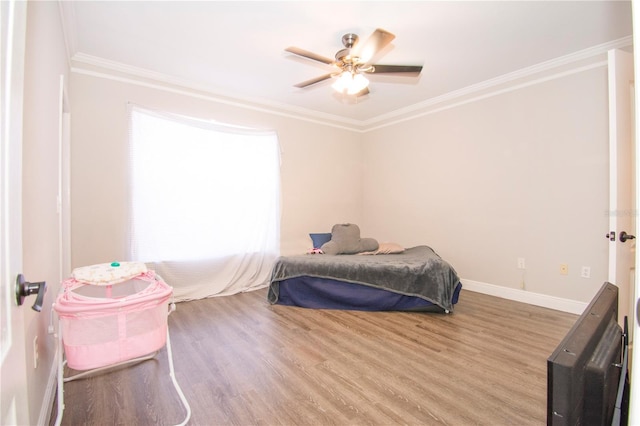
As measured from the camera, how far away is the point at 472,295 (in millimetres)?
3654

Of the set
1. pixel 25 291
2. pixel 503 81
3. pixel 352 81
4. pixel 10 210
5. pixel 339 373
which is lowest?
pixel 339 373

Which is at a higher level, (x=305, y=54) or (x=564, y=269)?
(x=305, y=54)

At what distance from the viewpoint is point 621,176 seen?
1854 millimetres

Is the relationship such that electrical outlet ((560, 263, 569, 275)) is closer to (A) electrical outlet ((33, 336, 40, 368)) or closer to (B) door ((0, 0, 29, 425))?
(B) door ((0, 0, 29, 425))

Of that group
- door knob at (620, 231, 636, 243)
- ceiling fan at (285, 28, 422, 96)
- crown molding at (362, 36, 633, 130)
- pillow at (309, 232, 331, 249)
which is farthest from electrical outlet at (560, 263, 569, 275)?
pillow at (309, 232, 331, 249)

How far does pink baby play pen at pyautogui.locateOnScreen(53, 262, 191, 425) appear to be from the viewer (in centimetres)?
144

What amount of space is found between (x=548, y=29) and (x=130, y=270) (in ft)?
11.7

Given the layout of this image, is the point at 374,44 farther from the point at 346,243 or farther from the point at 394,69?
the point at 346,243

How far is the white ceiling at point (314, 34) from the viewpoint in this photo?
2.30 metres

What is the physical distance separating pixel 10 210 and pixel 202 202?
3.11 metres

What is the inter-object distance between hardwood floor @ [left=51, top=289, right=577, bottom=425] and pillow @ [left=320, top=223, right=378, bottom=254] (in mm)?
993

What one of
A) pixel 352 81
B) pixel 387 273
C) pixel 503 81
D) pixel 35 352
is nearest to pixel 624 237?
pixel 387 273

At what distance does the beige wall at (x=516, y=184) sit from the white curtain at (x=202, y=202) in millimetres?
2066

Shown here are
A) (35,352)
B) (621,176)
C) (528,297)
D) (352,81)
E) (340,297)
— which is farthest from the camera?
(528,297)
